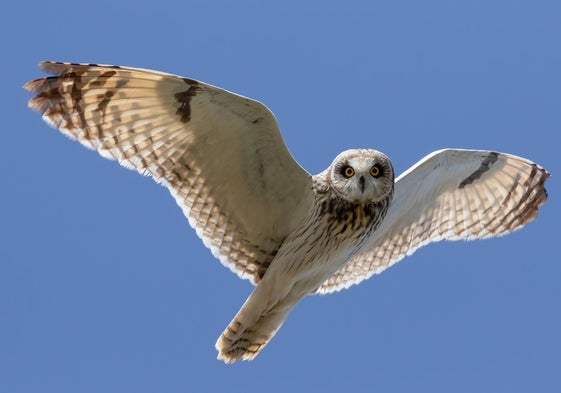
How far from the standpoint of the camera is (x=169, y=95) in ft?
29.6

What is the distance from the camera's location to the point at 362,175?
9320mm

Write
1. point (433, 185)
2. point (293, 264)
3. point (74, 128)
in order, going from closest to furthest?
point (74, 128)
point (293, 264)
point (433, 185)

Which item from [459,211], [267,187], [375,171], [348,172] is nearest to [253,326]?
[267,187]

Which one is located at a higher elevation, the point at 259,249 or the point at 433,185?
the point at 433,185

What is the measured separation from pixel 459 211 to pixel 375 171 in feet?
4.32

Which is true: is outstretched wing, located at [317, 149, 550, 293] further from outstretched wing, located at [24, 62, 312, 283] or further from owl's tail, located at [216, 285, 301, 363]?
outstretched wing, located at [24, 62, 312, 283]

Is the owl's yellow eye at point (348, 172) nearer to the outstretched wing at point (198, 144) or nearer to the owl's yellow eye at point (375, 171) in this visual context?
the owl's yellow eye at point (375, 171)

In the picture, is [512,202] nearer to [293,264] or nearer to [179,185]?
[293,264]

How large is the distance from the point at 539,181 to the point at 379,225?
1413 millimetres

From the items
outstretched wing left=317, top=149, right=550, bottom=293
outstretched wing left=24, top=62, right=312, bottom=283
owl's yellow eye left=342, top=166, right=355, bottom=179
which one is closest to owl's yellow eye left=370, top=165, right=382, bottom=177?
owl's yellow eye left=342, top=166, right=355, bottom=179

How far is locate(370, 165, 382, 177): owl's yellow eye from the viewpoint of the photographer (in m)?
9.38

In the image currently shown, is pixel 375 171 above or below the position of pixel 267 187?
above

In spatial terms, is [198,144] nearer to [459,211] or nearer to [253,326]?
[253,326]

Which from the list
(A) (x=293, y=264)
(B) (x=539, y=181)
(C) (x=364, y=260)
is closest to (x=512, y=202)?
(B) (x=539, y=181)
